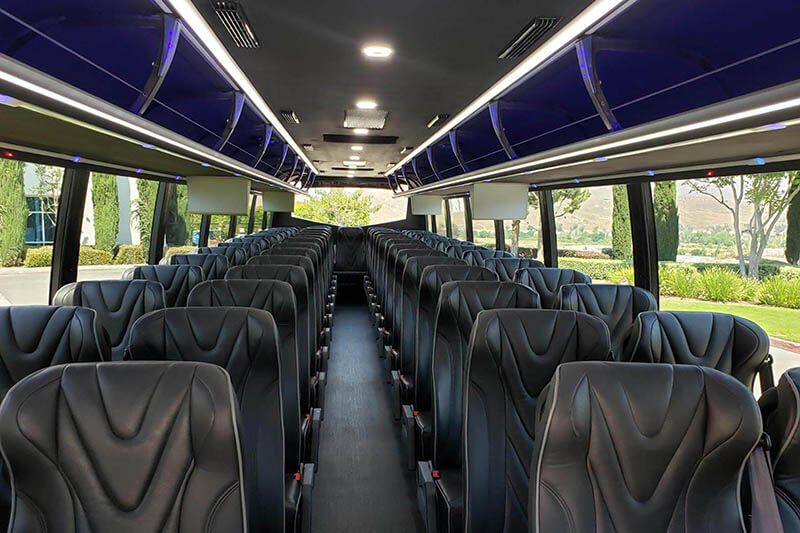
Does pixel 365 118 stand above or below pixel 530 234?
above

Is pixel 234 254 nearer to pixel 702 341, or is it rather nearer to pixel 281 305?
pixel 281 305

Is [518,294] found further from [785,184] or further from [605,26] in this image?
[785,184]

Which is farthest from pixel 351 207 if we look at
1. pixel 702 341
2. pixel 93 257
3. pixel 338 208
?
pixel 702 341

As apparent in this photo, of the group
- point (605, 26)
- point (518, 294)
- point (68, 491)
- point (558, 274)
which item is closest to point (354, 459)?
point (518, 294)

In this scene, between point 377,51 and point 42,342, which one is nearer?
point 42,342

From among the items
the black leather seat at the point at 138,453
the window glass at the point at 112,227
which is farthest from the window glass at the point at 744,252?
the window glass at the point at 112,227

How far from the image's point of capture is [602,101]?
4.14 metres

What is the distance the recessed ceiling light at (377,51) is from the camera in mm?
4434

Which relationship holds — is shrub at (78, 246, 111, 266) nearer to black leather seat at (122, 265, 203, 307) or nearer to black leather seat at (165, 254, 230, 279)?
black leather seat at (165, 254, 230, 279)

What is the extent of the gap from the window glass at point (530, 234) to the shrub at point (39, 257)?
777cm

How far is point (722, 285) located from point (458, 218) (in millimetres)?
12699

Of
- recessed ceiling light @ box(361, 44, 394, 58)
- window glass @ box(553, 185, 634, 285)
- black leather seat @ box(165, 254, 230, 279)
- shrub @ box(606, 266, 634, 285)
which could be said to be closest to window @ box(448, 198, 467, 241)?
window glass @ box(553, 185, 634, 285)

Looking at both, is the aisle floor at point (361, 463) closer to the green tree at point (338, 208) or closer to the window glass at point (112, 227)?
the window glass at point (112, 227)

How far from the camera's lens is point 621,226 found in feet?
23.9
